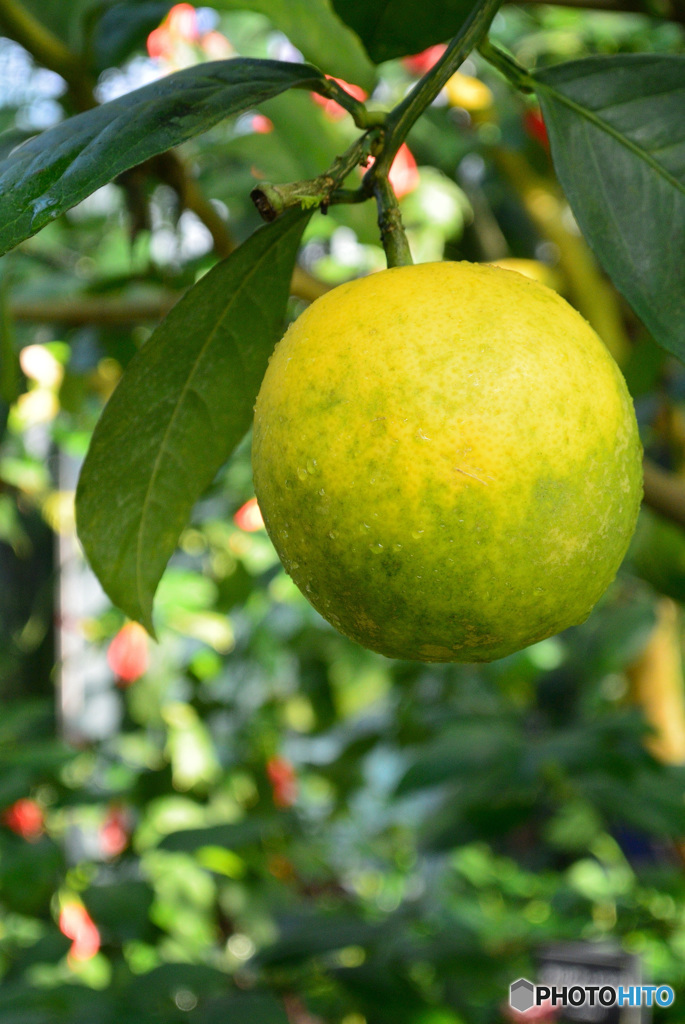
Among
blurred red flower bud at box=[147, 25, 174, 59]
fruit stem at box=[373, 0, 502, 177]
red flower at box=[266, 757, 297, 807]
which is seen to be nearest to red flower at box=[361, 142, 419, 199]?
blurred red flower bud at box=[147, 25, 174, 59]

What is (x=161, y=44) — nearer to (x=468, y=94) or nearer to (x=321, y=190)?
(x=468, y=94)

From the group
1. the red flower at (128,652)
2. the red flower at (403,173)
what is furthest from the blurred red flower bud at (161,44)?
the red flower at (128,652)

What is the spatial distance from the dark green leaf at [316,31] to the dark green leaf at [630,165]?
19 cm

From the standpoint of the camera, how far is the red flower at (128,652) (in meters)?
1.60

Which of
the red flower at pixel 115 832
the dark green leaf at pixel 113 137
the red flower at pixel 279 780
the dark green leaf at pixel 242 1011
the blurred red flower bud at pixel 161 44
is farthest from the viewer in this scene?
the red flower at pixel 279 780

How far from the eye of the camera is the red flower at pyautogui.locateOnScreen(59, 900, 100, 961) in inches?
44.4

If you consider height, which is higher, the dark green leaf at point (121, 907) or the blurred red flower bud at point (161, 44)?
the blurred red flower bud at point (161, 44)

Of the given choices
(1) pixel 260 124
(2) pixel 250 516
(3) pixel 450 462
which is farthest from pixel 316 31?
(2) pixel 250 516

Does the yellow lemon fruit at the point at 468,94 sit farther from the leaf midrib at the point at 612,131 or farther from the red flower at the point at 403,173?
the leaf midrib at the point at 612,131

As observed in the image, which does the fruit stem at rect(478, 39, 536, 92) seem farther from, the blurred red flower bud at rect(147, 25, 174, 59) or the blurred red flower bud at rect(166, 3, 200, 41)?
the blurred red flower bud at rect(166, 3, 200, 41)

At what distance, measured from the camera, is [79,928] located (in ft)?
3.73

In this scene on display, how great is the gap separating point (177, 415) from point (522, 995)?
814 millimetres

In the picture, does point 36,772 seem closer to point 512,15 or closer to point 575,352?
point 575,352

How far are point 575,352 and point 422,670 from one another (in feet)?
3.91
